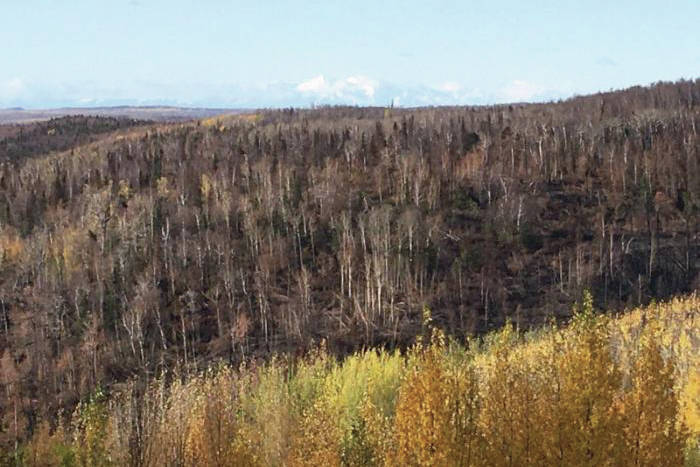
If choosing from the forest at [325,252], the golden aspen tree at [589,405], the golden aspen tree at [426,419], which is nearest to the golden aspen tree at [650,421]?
the golden aspen tree at [589,405]

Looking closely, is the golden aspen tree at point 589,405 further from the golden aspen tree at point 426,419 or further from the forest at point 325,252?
the forest at point 325,252

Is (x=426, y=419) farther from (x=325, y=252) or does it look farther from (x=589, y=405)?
(x=325, y=252)

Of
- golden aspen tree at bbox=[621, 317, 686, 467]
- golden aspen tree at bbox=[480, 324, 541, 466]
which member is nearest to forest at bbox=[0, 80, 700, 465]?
golden aspen tree at bbox=[480, 324, 541, 466]

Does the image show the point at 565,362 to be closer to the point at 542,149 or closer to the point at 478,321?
the point at 478,321

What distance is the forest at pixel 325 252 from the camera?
9400 cm

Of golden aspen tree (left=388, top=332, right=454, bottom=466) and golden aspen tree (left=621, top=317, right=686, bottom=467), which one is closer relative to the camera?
golden aspen tree (left=388, top=332, right=454, bottom=466)

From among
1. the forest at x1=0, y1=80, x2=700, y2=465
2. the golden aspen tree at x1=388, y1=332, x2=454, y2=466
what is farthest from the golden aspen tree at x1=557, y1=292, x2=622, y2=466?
the forest at x1=0, y1=80, x2=700, y2=465

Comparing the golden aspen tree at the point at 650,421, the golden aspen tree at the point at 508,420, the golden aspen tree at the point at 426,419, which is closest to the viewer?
the golden aspen tree at the point at 426,419

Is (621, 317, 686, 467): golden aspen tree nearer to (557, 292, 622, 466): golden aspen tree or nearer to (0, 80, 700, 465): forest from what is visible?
(557, 292, 622, 466): golden aspen tree

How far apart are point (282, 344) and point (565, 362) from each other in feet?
236

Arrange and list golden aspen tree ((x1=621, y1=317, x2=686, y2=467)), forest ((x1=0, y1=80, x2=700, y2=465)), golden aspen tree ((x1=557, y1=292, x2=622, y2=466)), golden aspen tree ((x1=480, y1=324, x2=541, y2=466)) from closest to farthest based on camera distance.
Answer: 1. golden aspen tree ((x1=557, y1=292, x2=622, y2=466))
2. golden aspen tree ((x1=621, y1=317, x2=686, y2=467))
3. golden aspen tree ((x1=480, y1=324, x2=541, y2=466))
4. forest ((x1=0, y1=80, x2=700, y2=465))

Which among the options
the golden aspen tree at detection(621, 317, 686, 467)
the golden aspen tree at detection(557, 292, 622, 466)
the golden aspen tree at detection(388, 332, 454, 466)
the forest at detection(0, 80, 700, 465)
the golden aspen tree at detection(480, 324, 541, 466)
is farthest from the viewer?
the forest at detection(0, 80, 700, 465)

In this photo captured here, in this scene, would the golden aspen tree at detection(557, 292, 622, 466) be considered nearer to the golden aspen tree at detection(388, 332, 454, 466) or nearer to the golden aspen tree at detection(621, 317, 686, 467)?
the golden aspen tree at detection(621, 317, 686, 467)

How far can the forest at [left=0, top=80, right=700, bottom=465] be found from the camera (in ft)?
308
